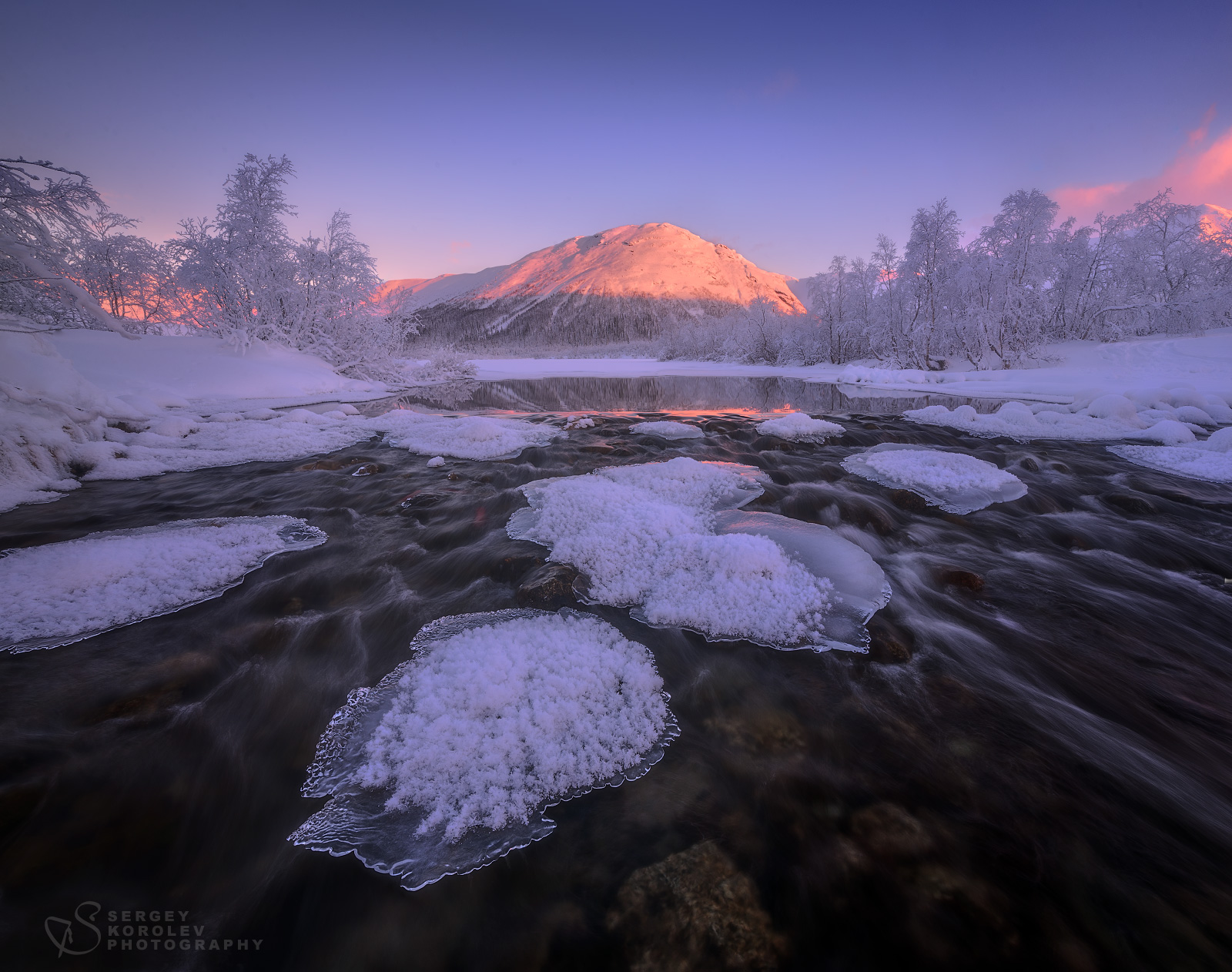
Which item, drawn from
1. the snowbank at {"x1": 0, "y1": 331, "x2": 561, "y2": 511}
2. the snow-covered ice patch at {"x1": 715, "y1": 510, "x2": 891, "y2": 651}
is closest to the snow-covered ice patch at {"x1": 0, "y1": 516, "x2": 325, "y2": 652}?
the snowbank at {"x1": 0, "y1": 331, "x2": 561, "y2": 511}

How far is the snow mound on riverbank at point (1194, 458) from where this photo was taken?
5.86m

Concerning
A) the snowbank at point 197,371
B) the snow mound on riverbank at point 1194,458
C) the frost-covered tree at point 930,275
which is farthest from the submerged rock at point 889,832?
the frost-covered tree at point 930,275

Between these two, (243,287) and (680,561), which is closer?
(680,561)

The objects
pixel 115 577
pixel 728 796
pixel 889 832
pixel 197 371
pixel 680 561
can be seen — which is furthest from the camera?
pixel 197 371

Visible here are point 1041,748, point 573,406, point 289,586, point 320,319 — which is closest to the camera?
point 1041,748

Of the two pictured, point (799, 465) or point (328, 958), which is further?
point (799, 465)

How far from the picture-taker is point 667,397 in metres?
16.4

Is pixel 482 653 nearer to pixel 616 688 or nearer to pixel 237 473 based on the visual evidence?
pixel 616 688

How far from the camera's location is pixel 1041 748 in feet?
6.50

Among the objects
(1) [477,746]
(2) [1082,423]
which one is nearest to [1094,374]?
(2) [1082,423]

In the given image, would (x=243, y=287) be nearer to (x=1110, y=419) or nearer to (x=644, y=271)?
→ (x=1110, y=419)

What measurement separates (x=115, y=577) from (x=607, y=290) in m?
153

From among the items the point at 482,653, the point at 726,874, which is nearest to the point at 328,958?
the point at 482,653

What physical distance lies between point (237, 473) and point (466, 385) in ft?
51.3
